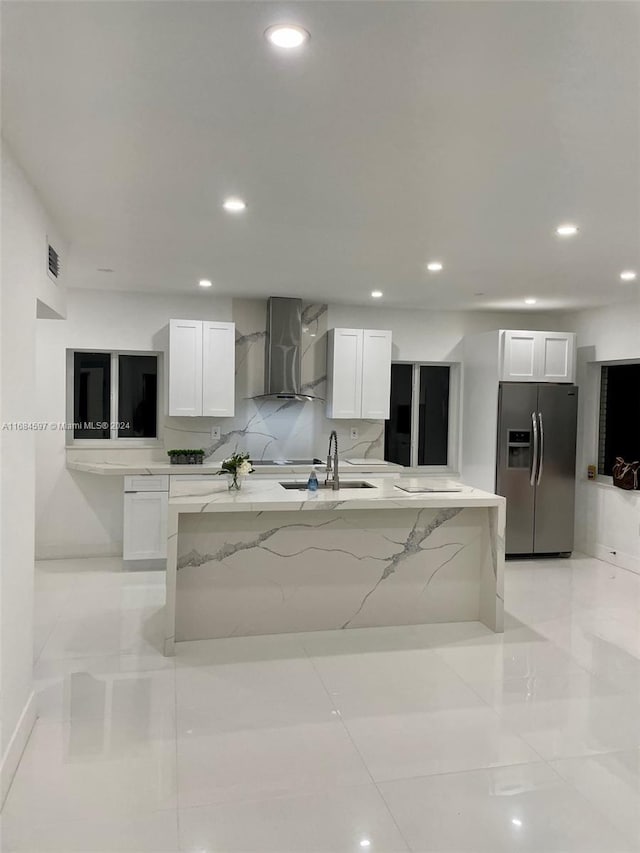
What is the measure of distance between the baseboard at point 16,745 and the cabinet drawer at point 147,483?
8.78 feet

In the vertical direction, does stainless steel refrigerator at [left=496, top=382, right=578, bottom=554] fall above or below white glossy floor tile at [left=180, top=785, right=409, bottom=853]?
above

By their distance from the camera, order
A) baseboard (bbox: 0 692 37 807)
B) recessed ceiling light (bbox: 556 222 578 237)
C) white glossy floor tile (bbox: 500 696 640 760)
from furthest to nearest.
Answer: recessed ceiling light (bbox: 556 222 578 237), white glossy floor tile (bbox: 500 696 640 760), baseboard (bbox: 0 692 37 807)

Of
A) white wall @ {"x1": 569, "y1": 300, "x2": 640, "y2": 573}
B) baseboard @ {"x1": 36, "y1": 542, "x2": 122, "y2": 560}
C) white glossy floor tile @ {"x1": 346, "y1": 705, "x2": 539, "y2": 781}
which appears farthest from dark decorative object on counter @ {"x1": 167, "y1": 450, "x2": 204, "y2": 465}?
white wall @ {"x1": 569, "y1": 300, "x2": 640, "y2": 573}

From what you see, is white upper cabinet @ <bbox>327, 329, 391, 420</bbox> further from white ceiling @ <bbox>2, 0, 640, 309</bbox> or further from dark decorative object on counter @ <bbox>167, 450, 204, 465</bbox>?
white ceiling @ <bbox>2, 0, 640, 309</bbox>

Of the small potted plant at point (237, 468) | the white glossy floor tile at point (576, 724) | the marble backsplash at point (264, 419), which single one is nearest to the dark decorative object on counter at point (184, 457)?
the marble backsplash at point (264, 419)

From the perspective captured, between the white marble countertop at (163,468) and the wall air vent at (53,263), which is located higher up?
the wall air vent at (53,263)

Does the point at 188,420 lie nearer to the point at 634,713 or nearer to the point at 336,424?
the point at 336,424

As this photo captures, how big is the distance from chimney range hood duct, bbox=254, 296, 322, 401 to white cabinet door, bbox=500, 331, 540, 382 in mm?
1910

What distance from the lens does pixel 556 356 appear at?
6129 mm

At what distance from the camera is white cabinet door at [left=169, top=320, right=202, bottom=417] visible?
5617mm

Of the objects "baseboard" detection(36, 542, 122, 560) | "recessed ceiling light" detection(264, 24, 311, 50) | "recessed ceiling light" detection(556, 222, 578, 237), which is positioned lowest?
"baseboard" detection(36, 542, 122, 560)

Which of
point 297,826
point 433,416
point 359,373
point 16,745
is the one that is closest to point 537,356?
point 433,416

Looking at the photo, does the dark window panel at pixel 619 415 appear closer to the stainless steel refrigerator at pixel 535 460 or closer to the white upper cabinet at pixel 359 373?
the stainless steel refrigerator at pixel 535 460

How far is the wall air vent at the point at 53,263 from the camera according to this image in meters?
→ 3.27
